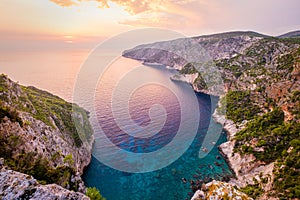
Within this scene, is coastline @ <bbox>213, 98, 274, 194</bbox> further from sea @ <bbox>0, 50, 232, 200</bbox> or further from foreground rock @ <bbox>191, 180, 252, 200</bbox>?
foreground rock @ <bbox>191, 180, 252, 200</bbox>

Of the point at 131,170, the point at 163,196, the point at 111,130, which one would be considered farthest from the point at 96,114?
the point at 163,196

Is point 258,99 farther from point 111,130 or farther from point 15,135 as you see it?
point 15,135

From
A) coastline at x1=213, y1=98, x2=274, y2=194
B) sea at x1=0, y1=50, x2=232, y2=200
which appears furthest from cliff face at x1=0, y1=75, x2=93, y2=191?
coastline at x1=213, y1=98, x2=274, y2=194

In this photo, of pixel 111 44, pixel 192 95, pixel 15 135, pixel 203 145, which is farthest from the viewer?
pixel 192 95

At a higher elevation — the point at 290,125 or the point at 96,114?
the point at 290,125

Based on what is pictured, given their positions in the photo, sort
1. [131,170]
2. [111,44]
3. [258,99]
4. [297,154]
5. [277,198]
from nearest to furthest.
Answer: [277,198] < [297,154] < [111,44] < [131,170] < [258,99]

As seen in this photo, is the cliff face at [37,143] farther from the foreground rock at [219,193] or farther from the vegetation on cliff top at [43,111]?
the foreground rock at [219,193]
